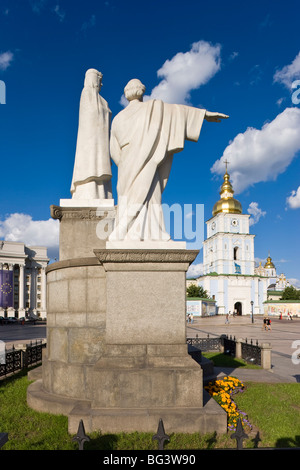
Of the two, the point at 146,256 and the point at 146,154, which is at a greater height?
the point at 146,154

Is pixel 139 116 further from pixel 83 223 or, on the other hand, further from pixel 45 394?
pixel 45 394

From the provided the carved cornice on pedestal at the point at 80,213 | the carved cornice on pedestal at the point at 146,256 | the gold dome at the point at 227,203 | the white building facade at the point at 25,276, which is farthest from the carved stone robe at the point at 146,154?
the white building facade at the point at 25,276

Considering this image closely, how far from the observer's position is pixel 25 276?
92125 millimetres

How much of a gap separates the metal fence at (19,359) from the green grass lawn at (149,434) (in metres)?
3.11

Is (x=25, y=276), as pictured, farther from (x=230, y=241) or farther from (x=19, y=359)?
(x=19, y=359)

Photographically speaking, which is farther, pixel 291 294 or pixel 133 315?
pixel 291 294

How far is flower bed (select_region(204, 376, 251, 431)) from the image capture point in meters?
5.06

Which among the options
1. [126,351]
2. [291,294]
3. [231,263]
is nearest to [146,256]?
[126,351]

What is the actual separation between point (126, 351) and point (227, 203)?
7617 centimetres

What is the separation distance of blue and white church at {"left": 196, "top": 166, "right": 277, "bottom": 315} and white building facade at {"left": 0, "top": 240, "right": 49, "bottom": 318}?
43820mm

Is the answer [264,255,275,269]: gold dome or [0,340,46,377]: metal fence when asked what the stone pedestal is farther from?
[264,255,275,269]: gold dome

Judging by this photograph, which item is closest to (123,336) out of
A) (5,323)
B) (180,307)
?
(180,307)

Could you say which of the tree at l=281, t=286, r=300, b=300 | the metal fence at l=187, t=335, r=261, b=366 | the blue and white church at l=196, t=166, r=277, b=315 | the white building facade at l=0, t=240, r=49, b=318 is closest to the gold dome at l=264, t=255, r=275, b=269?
the tree at l=281, t=286, r=300, b=300

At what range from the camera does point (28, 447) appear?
13.7 feet
